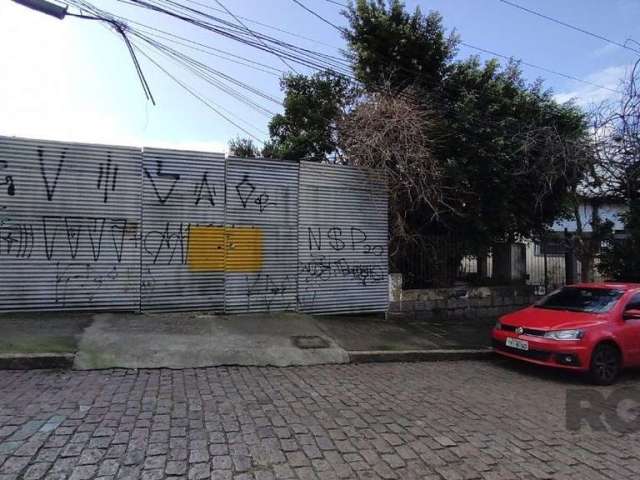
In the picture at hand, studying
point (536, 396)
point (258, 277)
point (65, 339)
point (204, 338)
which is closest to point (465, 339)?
point (536, 396)

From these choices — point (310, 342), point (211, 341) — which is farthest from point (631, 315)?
point (211, 341)

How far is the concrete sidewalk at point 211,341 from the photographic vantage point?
6648 millimetres

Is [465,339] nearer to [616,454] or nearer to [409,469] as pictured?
[616,454]

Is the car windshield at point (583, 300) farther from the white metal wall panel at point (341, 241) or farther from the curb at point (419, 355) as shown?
the white metal wall panel at point (341, 241)

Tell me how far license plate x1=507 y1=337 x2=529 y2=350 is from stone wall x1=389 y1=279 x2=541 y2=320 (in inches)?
130

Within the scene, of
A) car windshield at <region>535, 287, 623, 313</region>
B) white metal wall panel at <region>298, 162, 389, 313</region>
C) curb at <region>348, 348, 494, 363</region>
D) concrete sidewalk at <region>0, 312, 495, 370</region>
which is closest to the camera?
concrete sidewalk at <region>0, 312, 495, 370</region>

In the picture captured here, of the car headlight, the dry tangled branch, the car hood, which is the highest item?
the dry tangled branch

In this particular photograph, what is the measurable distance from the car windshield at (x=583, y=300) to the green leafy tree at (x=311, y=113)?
6.91 m

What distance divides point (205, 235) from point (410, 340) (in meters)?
4.27

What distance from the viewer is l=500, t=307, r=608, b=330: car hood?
24.2 ft

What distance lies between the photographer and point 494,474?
12.7 ft

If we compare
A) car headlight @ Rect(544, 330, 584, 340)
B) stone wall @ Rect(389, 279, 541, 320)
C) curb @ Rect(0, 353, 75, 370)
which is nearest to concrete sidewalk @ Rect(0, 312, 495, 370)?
curb @ Rect(0, 353, 75, 370)

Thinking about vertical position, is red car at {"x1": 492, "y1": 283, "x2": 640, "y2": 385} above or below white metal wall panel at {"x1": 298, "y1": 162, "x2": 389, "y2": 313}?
below

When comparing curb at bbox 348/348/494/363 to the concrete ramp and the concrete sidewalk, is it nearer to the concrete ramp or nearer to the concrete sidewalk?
the concrete sidewalk
